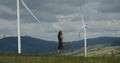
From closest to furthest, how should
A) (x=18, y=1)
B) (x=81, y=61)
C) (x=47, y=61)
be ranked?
1. (x=81, y=61)
2. (x=47, y=61)
3. (x=18, y=1)

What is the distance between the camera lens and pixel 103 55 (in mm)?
10797

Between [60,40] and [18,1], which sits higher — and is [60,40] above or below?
below

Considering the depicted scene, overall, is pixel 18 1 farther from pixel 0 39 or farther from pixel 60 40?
pixel 0 39

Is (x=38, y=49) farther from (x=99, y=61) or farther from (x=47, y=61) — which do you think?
(x=99, y=61)

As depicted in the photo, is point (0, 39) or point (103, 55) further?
point (0, 39)

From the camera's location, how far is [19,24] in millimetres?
34812

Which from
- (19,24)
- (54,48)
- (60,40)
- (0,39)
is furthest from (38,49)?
(19,24)

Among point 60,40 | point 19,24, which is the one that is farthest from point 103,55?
point 19,24

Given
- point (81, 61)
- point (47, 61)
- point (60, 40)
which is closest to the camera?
point (81, 61)

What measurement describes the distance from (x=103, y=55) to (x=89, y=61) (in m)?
1.00

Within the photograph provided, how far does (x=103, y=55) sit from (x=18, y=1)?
26.2 metres

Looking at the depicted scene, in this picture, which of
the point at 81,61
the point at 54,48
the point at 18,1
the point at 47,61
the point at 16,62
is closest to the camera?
the point at 81,61

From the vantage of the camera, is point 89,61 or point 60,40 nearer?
point 89,61

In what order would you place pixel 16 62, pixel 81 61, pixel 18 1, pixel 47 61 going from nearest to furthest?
pixel 81 61, pixel 47 61, pixel 16 62, pixel 18 1
